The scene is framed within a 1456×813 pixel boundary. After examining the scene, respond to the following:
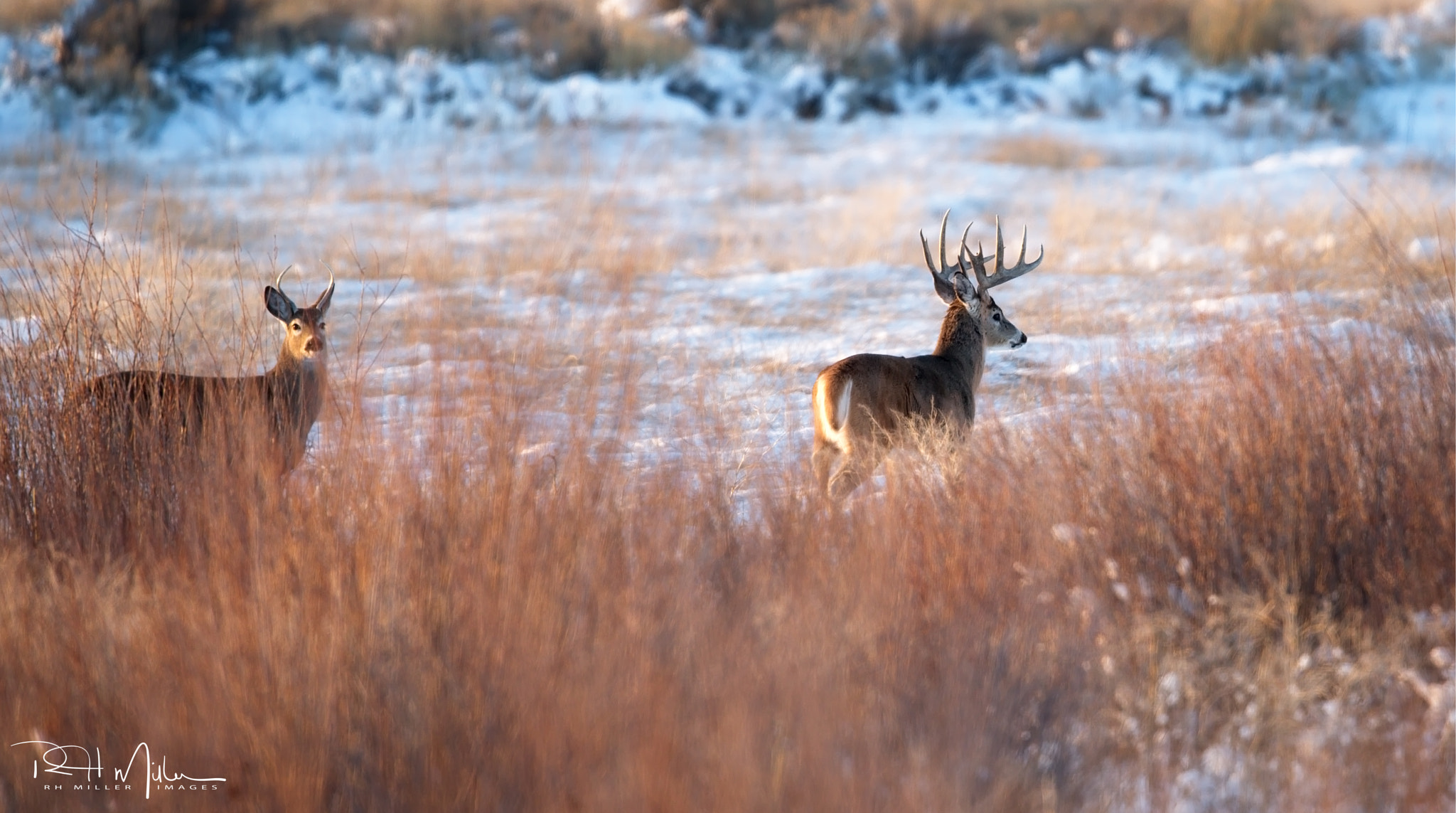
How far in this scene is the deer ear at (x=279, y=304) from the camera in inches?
253

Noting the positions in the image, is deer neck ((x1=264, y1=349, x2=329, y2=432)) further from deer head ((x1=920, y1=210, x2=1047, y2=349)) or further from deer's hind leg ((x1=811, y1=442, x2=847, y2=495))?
deer head ((x1=920, y1=210, x2=1047, y2=349))

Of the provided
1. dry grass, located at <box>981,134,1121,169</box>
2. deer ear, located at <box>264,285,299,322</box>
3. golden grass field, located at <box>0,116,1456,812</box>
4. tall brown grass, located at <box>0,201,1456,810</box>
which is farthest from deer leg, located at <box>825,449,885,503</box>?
dry grass, located at <box>981,134,1121,169</box>

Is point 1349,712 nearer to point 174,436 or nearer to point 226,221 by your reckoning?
point 174,436

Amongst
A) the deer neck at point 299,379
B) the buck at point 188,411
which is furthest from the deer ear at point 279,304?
the buck at point 188,411

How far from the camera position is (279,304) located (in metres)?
6.52

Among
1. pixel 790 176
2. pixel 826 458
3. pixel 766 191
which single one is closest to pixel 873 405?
pixel 826 458

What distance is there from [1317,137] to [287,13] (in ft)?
54.0

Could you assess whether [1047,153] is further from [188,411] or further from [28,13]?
[188,411]

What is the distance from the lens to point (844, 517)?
4570 millimetres

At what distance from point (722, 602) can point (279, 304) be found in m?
3.71

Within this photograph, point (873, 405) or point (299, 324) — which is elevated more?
point (299, 324)
